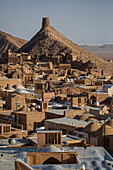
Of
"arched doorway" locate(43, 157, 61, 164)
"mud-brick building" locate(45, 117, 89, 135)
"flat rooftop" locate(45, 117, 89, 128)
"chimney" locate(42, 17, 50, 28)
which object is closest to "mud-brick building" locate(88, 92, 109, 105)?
"flat rooftop" locate(45, 117, 89, 128)

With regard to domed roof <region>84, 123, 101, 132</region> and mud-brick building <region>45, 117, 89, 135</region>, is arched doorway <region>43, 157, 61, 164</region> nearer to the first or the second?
domed roof <region>84, 123, 101, 132</region>

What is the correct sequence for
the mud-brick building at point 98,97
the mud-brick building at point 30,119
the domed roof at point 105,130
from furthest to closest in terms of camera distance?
the mud-brick building at point 98,97
the mud-brick building at point 30,119
the domed roof at point 105,130

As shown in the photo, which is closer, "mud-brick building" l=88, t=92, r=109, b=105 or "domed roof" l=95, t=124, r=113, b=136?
"domed roof" l=95, t=124, r=113, b=136

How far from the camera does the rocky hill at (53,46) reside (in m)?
72.4

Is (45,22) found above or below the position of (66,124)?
above

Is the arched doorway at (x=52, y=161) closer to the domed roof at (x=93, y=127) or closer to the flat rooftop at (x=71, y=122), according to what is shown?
the domed roof at (x=93, y=127)

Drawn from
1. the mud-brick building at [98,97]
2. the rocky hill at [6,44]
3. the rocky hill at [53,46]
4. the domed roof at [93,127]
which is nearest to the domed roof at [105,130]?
the domed roof at [93,127]

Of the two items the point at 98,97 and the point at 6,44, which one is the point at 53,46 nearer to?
the point at 98,97

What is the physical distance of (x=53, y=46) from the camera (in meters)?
74.9

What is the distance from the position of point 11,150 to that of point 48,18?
3022 inches

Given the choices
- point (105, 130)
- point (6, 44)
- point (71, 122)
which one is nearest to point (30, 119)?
point (71, 122)

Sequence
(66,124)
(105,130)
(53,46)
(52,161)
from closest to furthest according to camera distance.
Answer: (52,161), (105,130), (66,124), (53,46)

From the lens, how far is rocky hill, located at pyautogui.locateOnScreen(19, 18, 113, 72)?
7236 cm

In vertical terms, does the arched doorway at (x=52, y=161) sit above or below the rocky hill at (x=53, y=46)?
below
